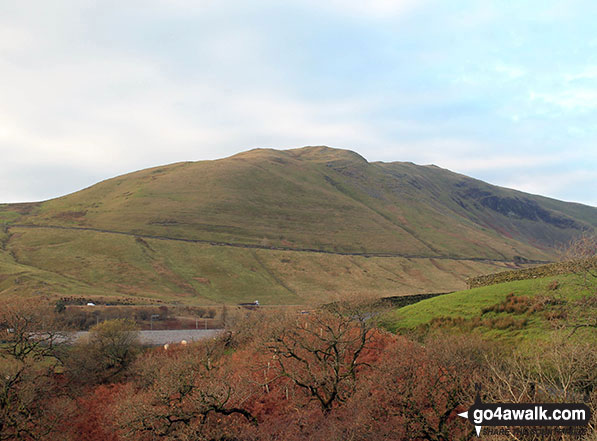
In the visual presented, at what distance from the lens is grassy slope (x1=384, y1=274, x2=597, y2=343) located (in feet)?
118

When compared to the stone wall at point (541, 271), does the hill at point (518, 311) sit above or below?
below

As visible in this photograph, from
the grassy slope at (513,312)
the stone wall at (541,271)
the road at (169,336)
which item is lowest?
the road at (169,336)

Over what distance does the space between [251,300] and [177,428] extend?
104858 mm

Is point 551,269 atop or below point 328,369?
atop

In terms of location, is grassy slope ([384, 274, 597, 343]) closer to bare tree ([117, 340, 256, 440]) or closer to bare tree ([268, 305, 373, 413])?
bare tree ([268, 305, 373, 413])

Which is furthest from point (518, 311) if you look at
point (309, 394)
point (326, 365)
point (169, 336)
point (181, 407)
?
point (169, 336)

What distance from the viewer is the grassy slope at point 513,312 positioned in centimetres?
3599

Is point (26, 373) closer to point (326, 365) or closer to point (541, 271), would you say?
point (326, 365)

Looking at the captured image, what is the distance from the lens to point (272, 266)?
174m

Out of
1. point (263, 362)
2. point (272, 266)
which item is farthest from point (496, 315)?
point (272, 266)

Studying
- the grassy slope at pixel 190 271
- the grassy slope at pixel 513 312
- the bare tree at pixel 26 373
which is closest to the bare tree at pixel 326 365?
the grassy slope at pixel 513 312

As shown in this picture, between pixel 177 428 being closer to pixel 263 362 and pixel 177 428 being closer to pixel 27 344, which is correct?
pixel 263 362

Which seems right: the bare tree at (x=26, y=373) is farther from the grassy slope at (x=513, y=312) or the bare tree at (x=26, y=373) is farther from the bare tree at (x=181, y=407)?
the grassy slope at (x=513, y=312)

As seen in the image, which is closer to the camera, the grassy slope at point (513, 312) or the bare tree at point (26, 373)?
the grassy slope at point (513, 312)
